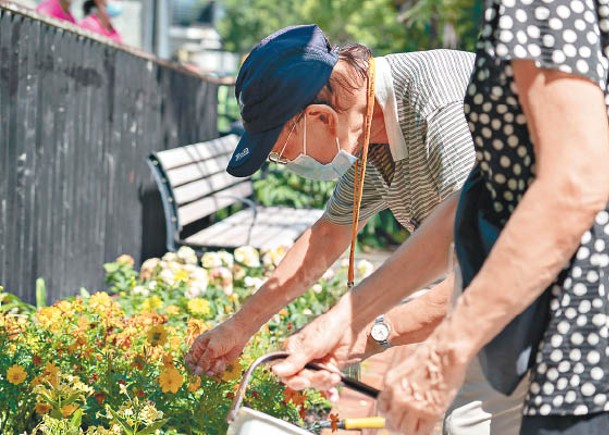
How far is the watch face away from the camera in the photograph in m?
2.43

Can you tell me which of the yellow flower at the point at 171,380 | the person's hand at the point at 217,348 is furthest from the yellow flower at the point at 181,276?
the person's hand at the point at 217,348

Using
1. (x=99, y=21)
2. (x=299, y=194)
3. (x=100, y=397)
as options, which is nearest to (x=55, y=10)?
(x=99, y=21)

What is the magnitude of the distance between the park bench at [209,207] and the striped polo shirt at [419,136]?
3733mm

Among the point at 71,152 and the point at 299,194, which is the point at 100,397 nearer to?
the point at 71,152

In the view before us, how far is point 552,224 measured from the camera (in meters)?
1.60

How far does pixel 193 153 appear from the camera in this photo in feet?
25.9

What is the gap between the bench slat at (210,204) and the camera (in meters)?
6.96

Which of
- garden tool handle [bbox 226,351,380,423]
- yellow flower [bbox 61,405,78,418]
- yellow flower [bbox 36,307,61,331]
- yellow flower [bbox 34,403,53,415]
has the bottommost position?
yellow flower [bbox 34,403,53,415]

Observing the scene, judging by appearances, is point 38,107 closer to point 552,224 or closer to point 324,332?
point 324,332

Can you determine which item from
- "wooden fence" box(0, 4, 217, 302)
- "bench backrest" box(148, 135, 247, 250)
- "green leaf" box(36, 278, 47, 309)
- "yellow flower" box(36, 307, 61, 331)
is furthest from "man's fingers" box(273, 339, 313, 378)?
"bench backrest" box(148, 135, 247, 250)

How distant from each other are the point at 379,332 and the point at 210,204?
552 centimetres

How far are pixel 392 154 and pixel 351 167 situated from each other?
0.47 ft

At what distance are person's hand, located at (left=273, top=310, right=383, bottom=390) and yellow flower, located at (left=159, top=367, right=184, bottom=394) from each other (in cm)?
106

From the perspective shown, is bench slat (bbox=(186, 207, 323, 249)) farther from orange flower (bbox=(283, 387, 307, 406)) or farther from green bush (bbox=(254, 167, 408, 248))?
orange flower (bbox=(283, 387, 307, 406))
